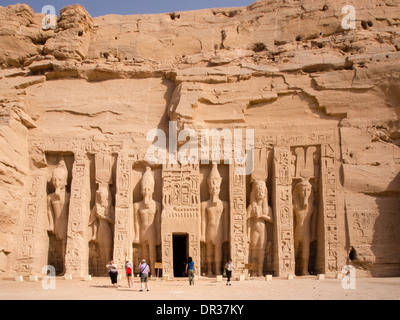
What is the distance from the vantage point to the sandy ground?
31.8ft

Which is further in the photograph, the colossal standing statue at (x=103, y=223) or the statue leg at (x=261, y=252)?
the colossal standing statue at (x=103, y=223)

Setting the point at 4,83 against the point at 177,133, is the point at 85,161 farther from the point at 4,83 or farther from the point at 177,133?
the point at 4,83

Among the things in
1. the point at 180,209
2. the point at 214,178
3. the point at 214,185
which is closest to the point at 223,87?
the point at 214,178

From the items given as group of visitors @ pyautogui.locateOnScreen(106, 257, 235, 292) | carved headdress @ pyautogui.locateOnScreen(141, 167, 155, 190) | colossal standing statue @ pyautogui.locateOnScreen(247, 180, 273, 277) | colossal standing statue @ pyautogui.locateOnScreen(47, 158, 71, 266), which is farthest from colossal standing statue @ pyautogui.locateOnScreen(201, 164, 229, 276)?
colossal standing statue @ pyautogui.locateOnScreen(47, 158, 71, 266)

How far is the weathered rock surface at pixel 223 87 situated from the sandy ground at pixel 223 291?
9.13ft

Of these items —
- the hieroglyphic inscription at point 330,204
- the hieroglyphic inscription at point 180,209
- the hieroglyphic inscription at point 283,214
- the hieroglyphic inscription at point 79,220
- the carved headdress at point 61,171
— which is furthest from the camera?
the carved headdress at point 61,171

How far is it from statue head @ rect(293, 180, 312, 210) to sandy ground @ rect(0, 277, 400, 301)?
2621 millimetres

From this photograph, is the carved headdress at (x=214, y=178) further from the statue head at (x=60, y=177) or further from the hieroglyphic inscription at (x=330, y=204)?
the statue head at (x=60, y=177)

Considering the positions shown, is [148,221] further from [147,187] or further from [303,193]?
[303,193]

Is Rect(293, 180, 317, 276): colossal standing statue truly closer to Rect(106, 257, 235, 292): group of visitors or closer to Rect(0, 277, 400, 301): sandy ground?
Rect(0, 277, 400, 301): sandy ground

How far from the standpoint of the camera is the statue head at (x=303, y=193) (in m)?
15.4

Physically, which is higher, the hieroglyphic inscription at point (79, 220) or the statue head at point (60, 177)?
the statue head at point (60, 177)

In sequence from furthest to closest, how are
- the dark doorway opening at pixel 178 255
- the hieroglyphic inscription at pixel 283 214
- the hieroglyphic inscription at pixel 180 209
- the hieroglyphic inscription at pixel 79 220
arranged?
the dark doorway opening at pixel 178 255 → the hieroglyphic inscription at pixel 79 220 → the hieroglyphic inscription at pixel 180 209 → the hieroglyphic inscription at pixel 283 214

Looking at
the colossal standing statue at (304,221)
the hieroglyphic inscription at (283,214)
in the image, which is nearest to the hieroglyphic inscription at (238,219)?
the hieroglyphic inscription at (283,214)
